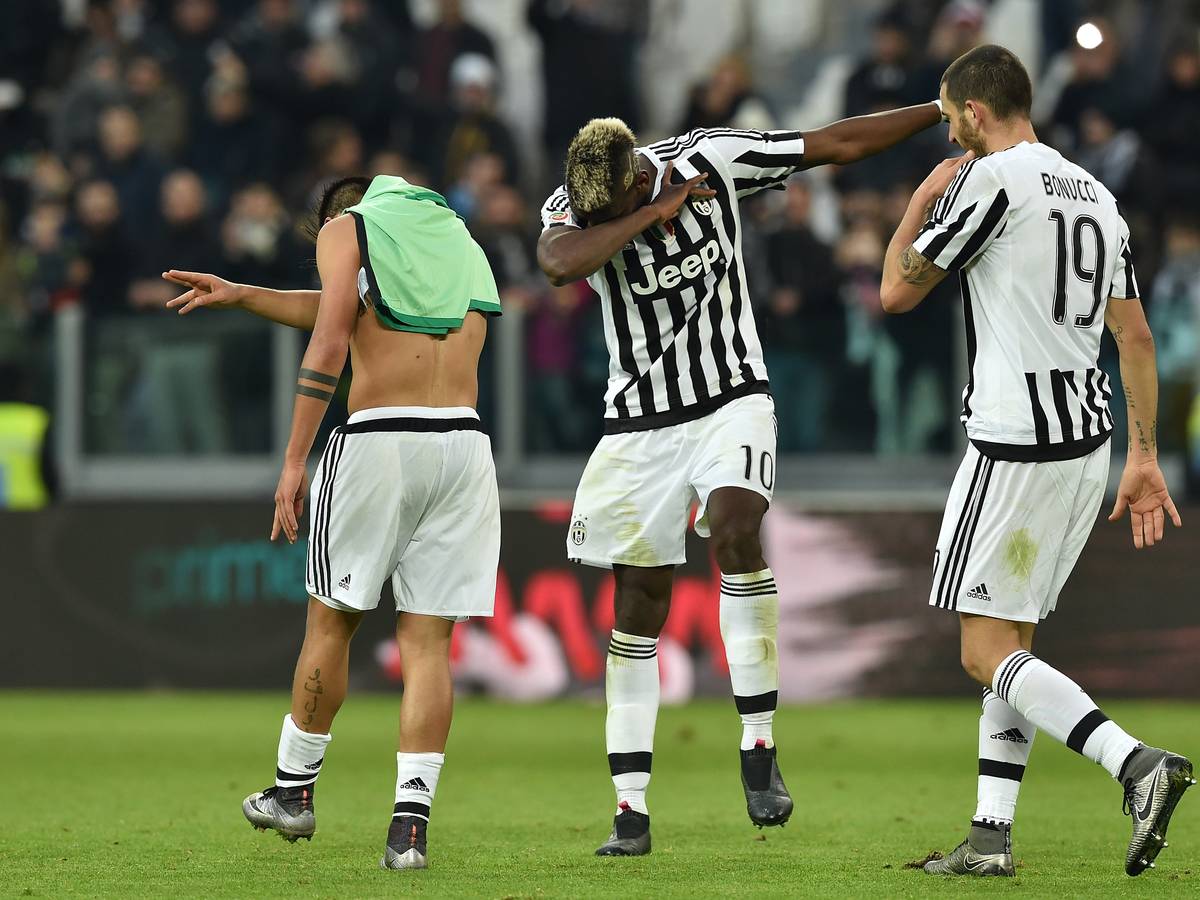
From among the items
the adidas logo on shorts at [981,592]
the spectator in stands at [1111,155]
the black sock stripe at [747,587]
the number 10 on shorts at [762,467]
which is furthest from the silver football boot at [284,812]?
the spectator in stands at [1111,155]

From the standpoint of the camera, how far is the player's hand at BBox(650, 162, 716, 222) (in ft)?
19.8

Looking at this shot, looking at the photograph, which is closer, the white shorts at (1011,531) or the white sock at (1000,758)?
the white shorts at (1011,531)

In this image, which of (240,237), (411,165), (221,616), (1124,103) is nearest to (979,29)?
(1124,103)

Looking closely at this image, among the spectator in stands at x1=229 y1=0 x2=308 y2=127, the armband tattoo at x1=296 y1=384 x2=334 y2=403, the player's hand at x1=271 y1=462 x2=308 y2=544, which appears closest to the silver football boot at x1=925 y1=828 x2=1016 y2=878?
the player's hand at x1=271 y1=462 x2=308 y2=544

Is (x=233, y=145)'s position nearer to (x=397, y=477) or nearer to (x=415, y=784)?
(x=397, y=477)

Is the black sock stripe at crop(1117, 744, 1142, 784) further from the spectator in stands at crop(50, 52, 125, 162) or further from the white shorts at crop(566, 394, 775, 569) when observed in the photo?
the spectator in stands at crop(50, 52, 125, 162)

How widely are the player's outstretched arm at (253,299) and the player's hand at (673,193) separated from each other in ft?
3.85

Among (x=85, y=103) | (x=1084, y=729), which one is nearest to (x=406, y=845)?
(x=1084, y=729)

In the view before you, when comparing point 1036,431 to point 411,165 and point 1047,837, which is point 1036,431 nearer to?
point 1047,837

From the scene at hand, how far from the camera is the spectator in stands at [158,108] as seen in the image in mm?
14594

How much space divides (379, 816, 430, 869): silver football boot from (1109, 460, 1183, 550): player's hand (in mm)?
2240

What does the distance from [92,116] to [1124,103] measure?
758 centimetres

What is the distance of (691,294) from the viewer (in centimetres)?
634

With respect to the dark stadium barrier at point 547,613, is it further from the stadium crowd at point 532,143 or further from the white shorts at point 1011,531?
the white shorts at point 1011,531
